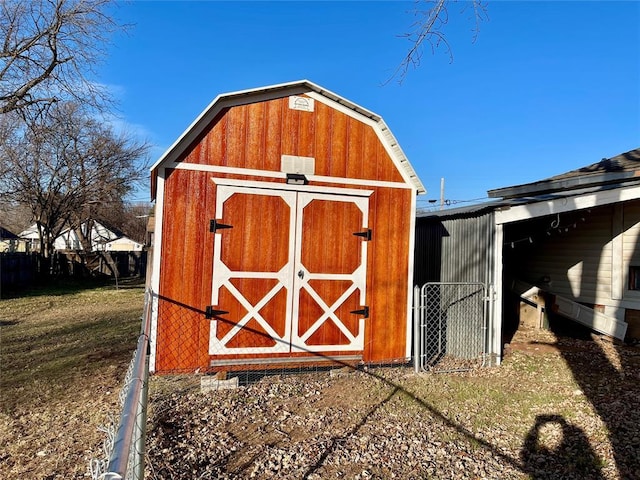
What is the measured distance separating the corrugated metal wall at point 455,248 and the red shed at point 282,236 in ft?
3.94

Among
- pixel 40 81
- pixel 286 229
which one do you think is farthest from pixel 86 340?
pixel 40 81

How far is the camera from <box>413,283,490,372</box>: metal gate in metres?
6.71

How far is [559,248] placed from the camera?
30.5 ft

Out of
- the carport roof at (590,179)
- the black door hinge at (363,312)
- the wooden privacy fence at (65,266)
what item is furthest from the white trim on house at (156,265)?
the wooden privacy fence at (65,266)

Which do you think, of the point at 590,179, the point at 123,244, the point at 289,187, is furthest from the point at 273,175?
the point at 123,244

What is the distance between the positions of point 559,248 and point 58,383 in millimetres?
9522

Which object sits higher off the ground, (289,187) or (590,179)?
(590,179)

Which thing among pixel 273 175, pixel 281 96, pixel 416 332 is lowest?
pixel 416 332

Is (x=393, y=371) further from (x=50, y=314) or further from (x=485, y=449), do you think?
(x=50, y=314)

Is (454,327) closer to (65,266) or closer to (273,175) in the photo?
(273,175)

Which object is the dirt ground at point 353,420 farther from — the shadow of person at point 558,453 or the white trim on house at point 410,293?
the white trim on house at point 410,293

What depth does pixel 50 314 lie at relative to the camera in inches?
464

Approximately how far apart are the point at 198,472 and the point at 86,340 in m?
6.15

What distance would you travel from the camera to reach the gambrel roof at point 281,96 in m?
5.59
